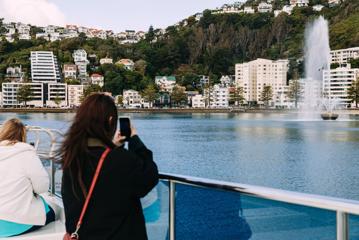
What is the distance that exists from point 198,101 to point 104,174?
6844 inches

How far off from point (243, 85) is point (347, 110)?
160ft

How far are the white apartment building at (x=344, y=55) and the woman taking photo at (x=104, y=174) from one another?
178 metres

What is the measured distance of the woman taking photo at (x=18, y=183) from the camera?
3740 mm

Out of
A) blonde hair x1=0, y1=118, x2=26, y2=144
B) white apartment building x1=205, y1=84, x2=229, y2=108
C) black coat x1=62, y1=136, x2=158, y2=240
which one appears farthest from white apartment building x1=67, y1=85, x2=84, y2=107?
black coat x1=62, y1=136, x2=158, y2=240

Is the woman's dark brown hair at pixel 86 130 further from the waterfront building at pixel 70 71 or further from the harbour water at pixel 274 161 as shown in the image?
the waterfront building at pixel 70 71

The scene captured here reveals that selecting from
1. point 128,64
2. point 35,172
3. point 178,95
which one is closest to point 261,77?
point 178,95

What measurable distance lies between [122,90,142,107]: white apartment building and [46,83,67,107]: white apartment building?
18.3m

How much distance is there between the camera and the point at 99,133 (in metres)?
2.71

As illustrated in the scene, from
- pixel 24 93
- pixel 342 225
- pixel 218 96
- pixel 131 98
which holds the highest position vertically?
pixel 24 93

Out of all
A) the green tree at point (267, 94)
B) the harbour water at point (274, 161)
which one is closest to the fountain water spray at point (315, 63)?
the green tree at point (267, 94)

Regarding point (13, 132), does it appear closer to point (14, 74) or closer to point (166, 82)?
point (166, 82)

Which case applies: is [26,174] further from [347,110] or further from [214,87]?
[214,87]

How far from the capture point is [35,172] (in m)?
3.80

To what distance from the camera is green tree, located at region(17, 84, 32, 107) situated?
165m
